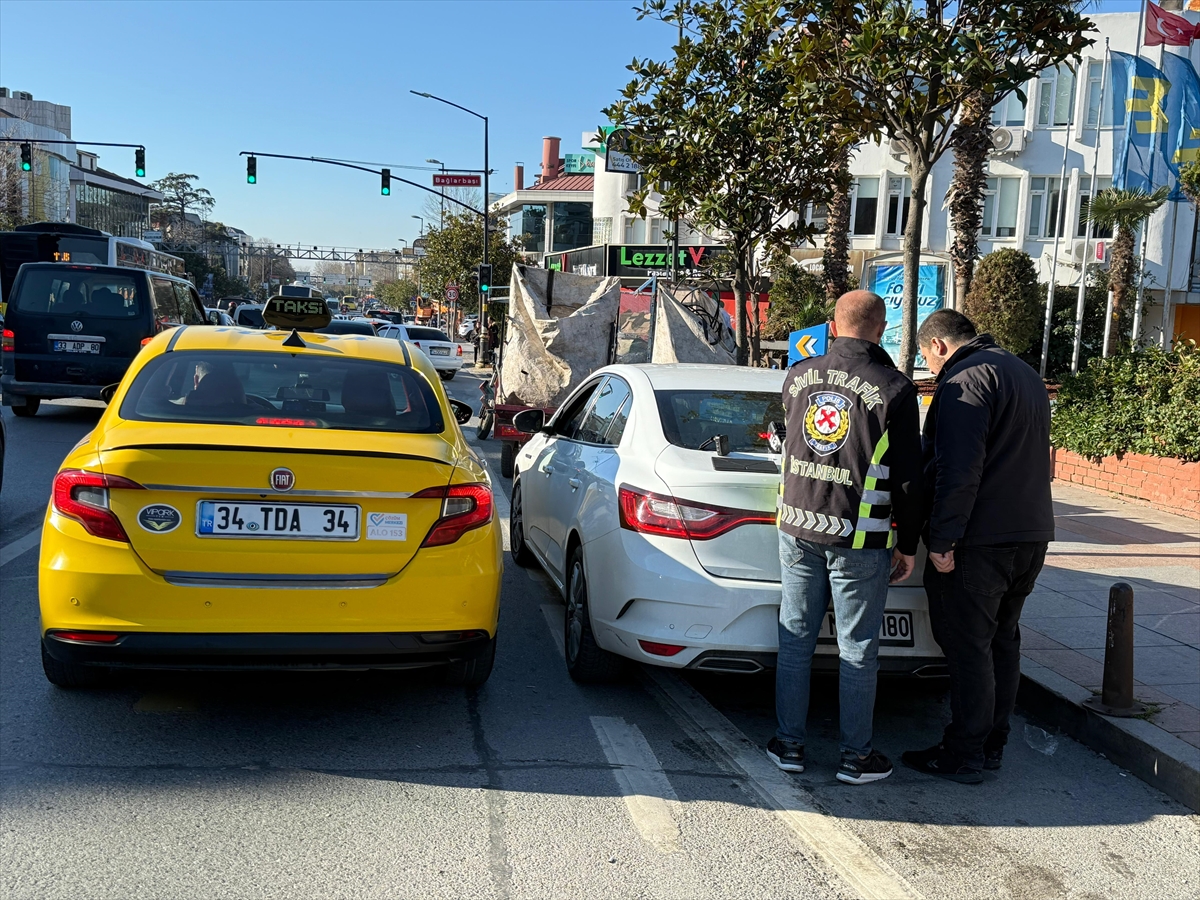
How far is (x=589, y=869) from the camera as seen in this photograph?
3609mm

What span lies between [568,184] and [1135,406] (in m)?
→ 64.4

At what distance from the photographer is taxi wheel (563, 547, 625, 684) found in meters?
5.36

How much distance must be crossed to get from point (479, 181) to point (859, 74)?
40685 millimetres

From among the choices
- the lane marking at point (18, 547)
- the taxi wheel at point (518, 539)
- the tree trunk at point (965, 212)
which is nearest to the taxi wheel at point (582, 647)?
the taxi wheel at point (518, 539)

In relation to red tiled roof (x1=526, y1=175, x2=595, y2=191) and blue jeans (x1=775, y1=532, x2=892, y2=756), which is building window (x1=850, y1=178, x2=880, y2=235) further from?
red tiled roof (x1=526, y1=175, x2=595, y2=191)

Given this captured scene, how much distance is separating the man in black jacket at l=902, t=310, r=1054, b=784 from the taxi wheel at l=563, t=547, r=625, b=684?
4.77 ft

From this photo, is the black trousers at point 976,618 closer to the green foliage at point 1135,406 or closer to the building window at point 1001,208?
the green foliage at point 1135,406

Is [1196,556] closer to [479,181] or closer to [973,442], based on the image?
[973,442]

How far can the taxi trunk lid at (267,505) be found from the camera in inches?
166

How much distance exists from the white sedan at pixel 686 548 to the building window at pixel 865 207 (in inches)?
1276

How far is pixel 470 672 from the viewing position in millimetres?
5055

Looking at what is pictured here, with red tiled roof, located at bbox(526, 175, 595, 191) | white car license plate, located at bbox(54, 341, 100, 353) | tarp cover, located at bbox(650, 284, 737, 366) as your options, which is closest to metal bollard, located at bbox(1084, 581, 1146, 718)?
tarp cover, located at bbox(650, 284, 737, 366)

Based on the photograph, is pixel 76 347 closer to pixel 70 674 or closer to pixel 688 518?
pixel 70 674

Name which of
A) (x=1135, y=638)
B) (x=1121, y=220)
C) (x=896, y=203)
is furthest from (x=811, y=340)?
(x=896, y=203)
